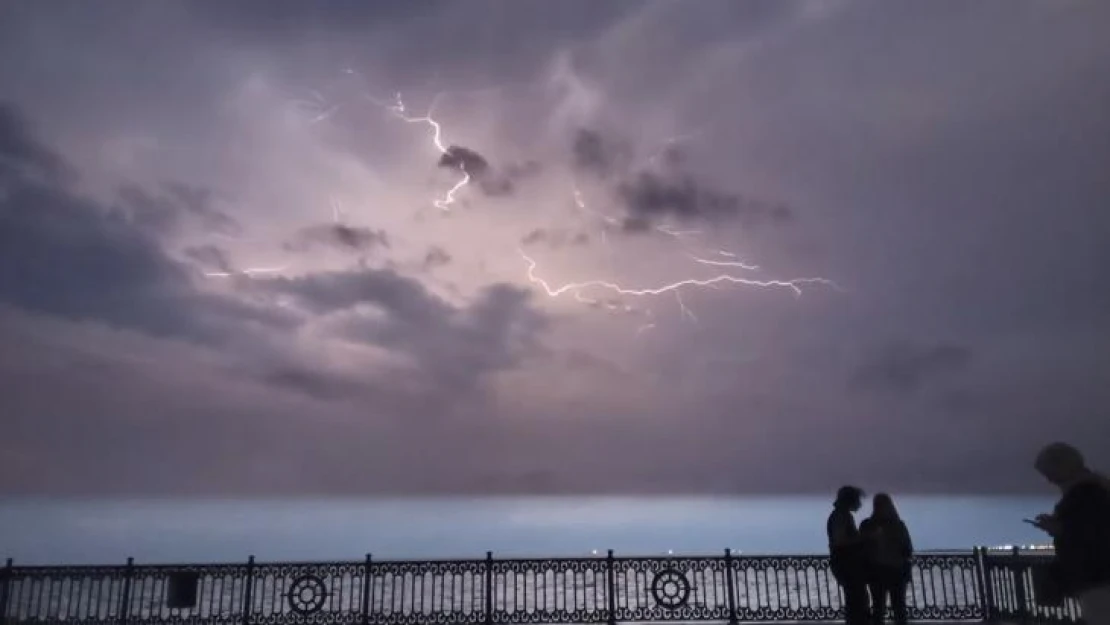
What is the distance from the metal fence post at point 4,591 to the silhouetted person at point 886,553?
14.0 meters

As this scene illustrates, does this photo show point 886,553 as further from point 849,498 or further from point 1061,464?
point 1061,464

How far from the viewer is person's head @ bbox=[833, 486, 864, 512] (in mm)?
11766

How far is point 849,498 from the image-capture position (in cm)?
1184

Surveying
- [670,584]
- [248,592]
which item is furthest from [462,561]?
[670,584]

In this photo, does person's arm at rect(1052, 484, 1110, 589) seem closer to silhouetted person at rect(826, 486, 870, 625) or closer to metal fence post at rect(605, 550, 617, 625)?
silhouetted person at rect(826, 486, 870, 625)

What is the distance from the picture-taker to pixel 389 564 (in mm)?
15414

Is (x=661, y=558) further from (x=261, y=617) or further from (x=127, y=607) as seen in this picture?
(x=127, y=607)

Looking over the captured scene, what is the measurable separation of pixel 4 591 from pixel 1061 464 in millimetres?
15897

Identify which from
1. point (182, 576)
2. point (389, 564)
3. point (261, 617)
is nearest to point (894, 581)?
point (389, 564)

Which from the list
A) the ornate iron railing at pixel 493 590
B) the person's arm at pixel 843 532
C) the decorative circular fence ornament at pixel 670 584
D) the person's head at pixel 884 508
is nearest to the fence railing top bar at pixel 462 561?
the ornate iron railing at pixel 493 590

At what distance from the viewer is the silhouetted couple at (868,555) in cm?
1203

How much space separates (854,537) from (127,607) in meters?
12.1

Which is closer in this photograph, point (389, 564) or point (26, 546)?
point (389, 564)

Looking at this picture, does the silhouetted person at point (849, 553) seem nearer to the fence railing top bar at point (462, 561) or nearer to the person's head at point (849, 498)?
the person's head at point (849, 498)
